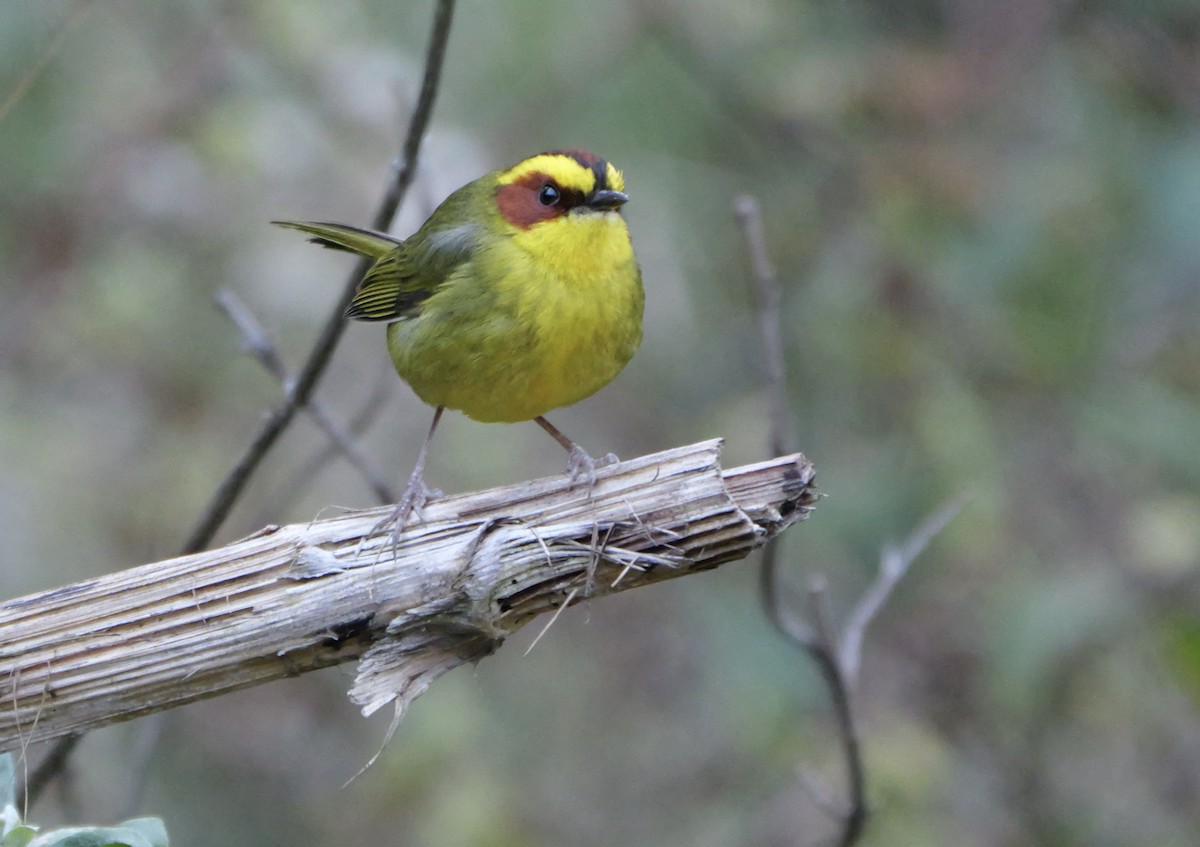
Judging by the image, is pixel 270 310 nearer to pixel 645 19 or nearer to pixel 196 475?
pixel 196 475

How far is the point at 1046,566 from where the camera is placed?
17.1 feet

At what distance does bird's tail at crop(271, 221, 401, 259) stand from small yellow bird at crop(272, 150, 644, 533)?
51 centimetres

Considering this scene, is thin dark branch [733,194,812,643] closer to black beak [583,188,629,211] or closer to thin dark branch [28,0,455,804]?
black beak [583,188,629,211]

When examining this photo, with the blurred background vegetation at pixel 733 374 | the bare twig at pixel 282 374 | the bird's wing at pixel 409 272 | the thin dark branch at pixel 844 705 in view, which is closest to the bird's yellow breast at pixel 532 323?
the bird's wing at pixel 409 272

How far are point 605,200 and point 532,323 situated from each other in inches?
19.3

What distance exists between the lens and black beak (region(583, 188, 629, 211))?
3.90 m

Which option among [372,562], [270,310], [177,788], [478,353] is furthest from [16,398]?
[372,562]

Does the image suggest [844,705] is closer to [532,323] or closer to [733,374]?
[532,323]

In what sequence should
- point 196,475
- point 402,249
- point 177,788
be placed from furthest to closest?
point 177,788 < point 196,475 < point 402,249

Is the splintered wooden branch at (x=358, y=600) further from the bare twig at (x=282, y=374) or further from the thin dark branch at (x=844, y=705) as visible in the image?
the bare twig at (x=282, y=374)

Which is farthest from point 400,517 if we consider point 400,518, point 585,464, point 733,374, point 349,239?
point 733,374

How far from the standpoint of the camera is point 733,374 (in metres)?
6.99

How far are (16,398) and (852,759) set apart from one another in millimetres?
4454

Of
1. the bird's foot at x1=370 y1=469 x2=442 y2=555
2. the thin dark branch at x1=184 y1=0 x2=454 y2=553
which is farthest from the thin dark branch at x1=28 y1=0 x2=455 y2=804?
the bird's foot at x1=370 y1=469 x2=442 y2=555
